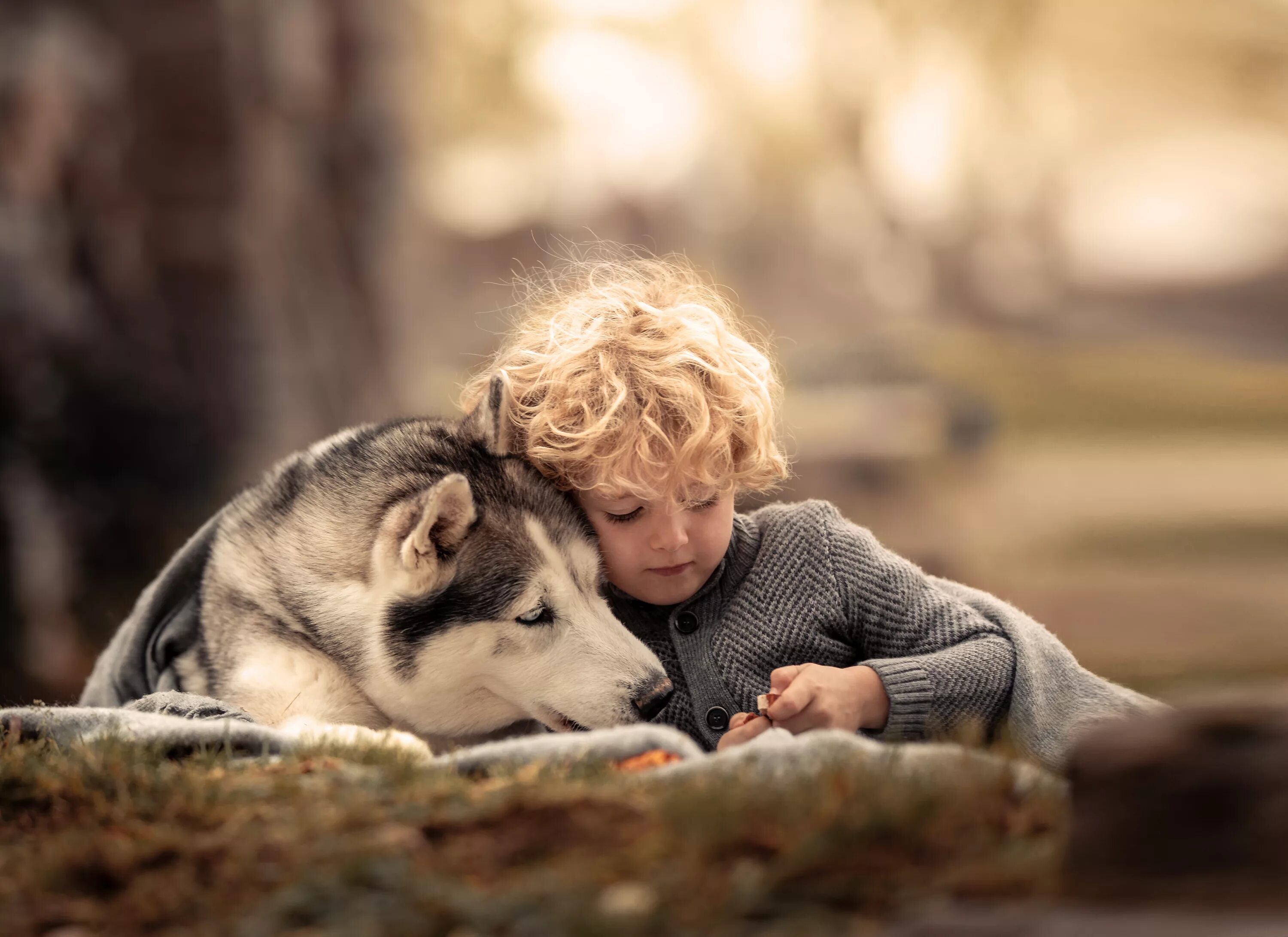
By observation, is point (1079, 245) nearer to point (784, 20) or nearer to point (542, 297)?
point (784, 20)

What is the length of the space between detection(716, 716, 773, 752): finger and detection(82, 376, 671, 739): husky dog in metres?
0.20

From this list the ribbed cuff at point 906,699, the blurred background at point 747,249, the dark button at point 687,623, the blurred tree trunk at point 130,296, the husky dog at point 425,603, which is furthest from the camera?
the blurred background at point 747,249

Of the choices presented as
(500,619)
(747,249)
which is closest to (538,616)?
(500,619)

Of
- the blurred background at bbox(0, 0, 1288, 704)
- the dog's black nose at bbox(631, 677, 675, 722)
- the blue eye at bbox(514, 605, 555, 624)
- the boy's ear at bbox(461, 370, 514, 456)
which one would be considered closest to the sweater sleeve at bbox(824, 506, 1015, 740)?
the dog's black nose at bbox(631, 677, 675, 722)

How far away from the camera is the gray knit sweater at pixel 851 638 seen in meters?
2.85

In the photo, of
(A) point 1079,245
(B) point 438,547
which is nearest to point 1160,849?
(B) point 438,547

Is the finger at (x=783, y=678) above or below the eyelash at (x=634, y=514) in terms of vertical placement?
below

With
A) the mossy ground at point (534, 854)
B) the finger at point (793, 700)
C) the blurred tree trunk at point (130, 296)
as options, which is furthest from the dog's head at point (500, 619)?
the blurred tree trunk at point (130, 296)

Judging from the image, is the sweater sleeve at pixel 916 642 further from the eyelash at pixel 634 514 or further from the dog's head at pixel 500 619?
the dog's head at pixel 500 619

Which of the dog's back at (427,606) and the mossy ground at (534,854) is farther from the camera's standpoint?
the dog's back at (427,606)

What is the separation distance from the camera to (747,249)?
38.7 ft

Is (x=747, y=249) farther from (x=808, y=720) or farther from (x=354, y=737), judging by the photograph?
(x=354, y=737)

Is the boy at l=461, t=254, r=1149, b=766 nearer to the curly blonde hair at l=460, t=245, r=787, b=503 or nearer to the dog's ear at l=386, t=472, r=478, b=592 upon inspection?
the curly blonde hair at l=460, t=245, r=787, b=503

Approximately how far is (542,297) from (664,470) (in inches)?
38.5
